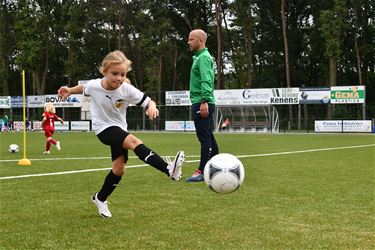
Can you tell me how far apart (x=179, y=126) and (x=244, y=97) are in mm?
6680

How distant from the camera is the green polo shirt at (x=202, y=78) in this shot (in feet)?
23.5

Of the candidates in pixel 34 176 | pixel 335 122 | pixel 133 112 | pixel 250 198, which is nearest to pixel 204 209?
pixel 250 198

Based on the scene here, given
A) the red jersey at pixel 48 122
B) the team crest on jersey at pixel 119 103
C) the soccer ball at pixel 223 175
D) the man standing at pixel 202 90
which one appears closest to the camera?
the soccer ball at pixel 223 175

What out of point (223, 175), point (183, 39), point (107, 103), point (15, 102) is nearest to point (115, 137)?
point (107, 103)

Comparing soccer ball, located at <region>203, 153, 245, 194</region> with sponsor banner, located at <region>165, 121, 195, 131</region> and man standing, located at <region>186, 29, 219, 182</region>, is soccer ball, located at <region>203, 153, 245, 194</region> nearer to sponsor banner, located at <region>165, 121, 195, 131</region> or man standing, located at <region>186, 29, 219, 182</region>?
man standing, located at <region>186, 29, 219, 182</region>

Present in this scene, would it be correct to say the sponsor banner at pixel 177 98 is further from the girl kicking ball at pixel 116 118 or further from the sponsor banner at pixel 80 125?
the girl kicking ball at pixel 116 118

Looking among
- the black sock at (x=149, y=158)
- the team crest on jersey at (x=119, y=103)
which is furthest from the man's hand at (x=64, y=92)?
the black sock at (x=149, y=158)

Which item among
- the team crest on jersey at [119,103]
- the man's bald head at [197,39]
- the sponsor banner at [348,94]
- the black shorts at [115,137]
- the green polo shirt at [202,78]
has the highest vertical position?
the sponsor banner at [348,94]

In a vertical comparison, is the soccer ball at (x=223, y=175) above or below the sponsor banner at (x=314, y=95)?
below

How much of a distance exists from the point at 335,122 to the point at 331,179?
3209 cm

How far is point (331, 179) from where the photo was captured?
8.09m

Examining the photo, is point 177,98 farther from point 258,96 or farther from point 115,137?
point 115,137

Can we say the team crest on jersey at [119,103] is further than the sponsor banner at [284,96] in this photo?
No

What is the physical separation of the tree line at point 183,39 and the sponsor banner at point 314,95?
13.8 meters
